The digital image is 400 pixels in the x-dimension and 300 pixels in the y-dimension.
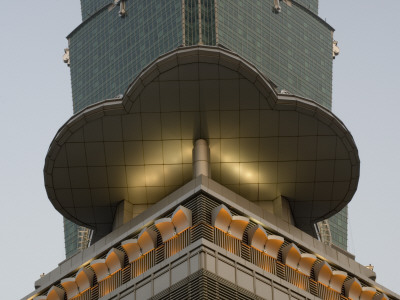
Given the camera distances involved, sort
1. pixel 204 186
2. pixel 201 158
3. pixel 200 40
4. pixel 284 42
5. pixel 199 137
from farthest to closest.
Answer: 1. pixel 284 42
2. pixel 200 40
3. pixel 199 137
4. pixel 201 158
5. pixel 204 186

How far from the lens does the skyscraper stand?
68.0 meters

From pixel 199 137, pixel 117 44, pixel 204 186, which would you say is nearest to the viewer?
pixel 204 186

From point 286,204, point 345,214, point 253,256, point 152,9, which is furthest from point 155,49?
point 253,256

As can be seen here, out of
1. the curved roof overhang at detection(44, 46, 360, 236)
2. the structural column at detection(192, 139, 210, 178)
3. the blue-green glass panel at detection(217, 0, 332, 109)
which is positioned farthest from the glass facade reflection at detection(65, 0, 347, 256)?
the structural column at detection(192, 139, 210, 178)

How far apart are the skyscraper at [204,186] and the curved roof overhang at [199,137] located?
9 centimetres

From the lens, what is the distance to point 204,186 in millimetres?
69250

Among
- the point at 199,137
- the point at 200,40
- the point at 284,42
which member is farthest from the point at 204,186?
the point at 284,42

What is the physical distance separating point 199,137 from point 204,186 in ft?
22.2

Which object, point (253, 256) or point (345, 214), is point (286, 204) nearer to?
point (253, 256)

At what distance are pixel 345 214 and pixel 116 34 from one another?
3979 cm

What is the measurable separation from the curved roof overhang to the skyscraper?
0.09 m

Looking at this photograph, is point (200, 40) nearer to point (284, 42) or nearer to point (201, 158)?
point (284, 42)

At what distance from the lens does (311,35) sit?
154 m

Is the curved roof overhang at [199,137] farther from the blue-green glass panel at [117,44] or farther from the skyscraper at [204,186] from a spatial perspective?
the blue-green glass panel at [117,44]
